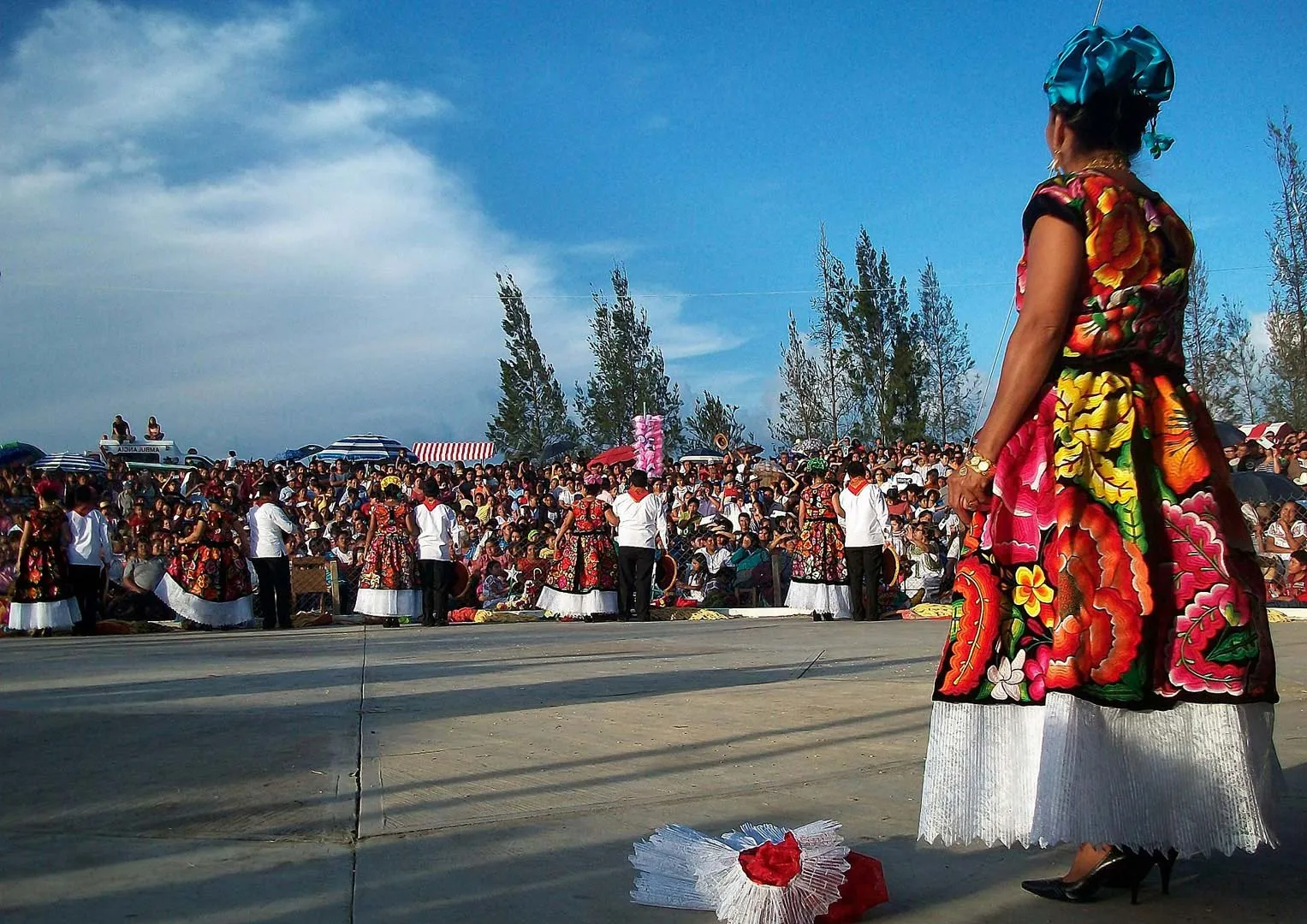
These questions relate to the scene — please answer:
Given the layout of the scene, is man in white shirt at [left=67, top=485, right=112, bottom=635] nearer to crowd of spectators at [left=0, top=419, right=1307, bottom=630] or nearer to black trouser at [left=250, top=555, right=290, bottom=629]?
crowd of spectators at [left=0, top=419, right=1307, bottom=630]

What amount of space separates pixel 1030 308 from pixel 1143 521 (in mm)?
535

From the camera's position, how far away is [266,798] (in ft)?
11.5

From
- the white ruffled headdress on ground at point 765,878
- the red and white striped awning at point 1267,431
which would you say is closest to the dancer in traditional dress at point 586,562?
the red and white striped awning at point 1267,431

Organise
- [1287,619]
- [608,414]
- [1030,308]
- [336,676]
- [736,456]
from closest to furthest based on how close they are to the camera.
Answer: [1030,308] → [336,676] → [1287,619] → [736,456] → [608,414]

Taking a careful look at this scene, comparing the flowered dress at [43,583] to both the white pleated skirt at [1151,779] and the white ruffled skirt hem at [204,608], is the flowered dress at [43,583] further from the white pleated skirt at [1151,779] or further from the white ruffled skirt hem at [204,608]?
the white pleated skirt at [1151,779]

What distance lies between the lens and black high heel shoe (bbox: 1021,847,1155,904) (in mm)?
2584

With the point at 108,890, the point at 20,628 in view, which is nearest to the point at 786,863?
the point at 108,890

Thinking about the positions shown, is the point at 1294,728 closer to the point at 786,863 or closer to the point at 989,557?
the point at 989,557

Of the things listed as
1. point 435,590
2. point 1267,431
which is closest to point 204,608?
point 435,590

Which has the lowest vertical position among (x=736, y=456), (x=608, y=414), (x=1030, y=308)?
(x=1030, y=308)

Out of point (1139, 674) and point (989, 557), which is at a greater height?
point (989, 557)

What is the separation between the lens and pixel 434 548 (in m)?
14.3

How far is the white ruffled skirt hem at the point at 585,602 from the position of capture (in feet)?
49.2

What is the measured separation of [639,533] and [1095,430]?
11939 millimetres
